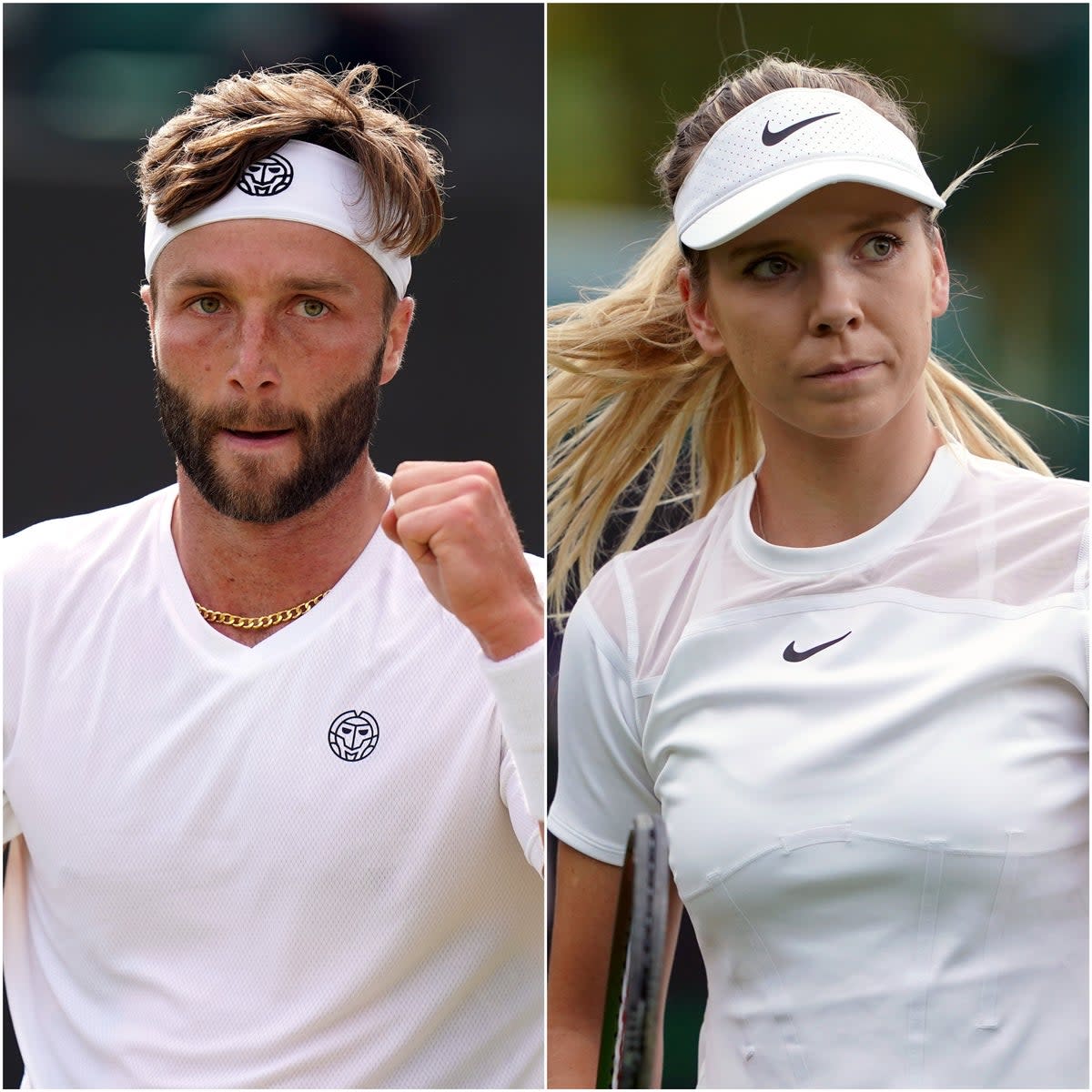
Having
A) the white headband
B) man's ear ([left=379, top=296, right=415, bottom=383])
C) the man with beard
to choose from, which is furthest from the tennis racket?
the white headband

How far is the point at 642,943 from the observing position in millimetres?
1715

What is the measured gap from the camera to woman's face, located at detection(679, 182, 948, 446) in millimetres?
1872

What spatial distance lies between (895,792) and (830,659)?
178 mm

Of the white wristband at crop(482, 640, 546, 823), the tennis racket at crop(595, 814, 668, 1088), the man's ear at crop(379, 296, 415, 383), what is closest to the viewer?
the tennis racket at crop(595, 814, 668, 1088)

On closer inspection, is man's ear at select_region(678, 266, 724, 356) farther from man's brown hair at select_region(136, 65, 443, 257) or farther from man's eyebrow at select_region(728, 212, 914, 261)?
man's brown hair at select_region(136, 65, 443, 257)

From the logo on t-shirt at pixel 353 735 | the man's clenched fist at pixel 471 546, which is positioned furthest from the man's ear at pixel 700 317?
the logo on t-shirt at pixel 353 735

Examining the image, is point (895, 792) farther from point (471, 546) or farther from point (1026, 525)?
point (471, 546)

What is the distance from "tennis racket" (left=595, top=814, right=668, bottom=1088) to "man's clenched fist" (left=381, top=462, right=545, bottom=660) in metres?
0.33

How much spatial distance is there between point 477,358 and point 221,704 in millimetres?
615

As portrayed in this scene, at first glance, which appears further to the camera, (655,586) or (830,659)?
(655,586)

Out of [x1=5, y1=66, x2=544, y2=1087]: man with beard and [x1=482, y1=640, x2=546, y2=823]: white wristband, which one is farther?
[x1=5, y1=66, x2=544, y2=1087]: man with beard

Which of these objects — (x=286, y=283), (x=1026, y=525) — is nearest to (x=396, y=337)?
(x=286, y=283)

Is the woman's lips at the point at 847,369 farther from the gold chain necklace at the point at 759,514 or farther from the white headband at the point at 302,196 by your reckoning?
the white headband at the point at 302,196

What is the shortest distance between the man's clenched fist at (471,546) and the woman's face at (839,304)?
15.0 inches
